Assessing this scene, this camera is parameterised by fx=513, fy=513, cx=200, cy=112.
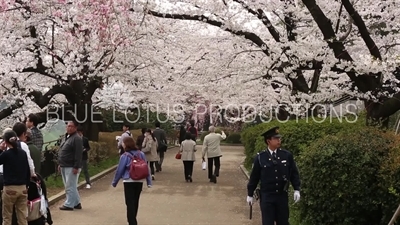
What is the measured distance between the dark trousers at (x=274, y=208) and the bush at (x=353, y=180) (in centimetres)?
49

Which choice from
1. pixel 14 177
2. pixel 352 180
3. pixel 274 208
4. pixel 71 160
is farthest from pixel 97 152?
pixel 352 180

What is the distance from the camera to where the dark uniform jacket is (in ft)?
20.7

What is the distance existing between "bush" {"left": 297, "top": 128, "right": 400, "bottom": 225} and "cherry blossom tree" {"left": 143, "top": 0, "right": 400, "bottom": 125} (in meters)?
3.70

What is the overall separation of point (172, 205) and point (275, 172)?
15.6ft

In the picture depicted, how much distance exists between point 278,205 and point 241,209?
157 inches

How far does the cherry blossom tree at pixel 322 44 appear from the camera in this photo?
1028 cm

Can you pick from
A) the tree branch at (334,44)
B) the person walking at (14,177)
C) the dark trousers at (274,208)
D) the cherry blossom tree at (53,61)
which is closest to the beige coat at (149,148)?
the cherry blossom tree at (53,61)

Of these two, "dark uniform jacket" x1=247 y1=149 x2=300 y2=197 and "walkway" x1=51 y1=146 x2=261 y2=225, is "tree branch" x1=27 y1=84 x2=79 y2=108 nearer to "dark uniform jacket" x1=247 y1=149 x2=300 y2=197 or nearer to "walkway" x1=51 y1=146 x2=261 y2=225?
"walkway" x1=51 y1=146 x2=261 y2=225

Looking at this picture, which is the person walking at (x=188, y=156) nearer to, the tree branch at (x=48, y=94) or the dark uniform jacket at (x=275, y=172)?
the tree branch at (x=48, y=94)

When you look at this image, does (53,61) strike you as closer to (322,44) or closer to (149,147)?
(149,147)

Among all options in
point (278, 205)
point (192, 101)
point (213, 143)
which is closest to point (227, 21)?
point (213, 143)

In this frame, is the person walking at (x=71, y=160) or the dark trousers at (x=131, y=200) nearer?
the dark trousers at (x=131, y=200)

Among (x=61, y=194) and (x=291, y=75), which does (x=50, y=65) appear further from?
(x=291, y=75)

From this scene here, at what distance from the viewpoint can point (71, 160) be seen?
31.8 feet
